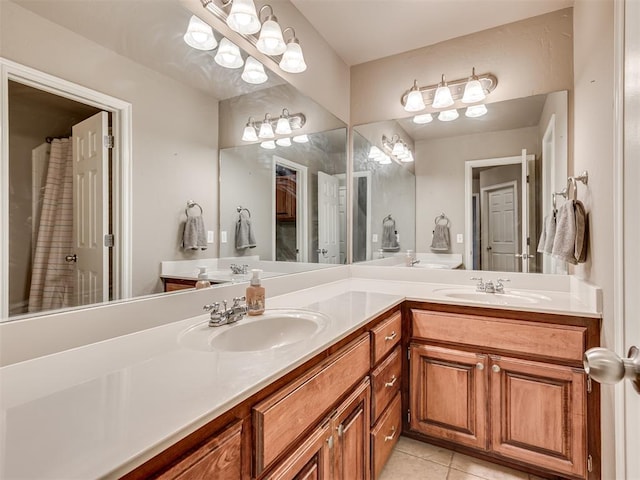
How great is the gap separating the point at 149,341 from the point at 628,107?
4.23 ft

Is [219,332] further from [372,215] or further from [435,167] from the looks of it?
[435,167]

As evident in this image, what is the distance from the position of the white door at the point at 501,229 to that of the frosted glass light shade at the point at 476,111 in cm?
49

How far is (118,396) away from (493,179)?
221cm

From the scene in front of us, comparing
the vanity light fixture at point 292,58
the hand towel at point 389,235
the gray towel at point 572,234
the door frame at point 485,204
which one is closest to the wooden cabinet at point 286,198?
the vanity light fixture at point 292,58

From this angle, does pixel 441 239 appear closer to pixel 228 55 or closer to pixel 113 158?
pixel 228 55

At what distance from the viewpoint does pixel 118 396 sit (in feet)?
2.09

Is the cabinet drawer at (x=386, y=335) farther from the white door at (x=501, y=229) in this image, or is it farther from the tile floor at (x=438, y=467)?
the white door at (x=501, y=229)

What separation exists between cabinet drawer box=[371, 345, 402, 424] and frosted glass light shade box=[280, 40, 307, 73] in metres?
1.56

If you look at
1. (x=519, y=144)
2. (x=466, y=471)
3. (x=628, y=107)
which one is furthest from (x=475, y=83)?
(x=466, y=471)

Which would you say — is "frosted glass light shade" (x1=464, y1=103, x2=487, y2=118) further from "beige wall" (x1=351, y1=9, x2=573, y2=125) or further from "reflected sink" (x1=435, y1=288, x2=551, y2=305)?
"reflected sink" (x1=435, y1=288, x2=551, y2=305)

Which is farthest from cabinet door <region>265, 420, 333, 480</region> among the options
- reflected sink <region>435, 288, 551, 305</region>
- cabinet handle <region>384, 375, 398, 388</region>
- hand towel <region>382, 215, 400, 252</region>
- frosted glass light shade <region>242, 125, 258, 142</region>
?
hand towel <region>382, 215, 400, 252</region>

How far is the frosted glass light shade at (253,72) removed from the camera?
4.99 feet

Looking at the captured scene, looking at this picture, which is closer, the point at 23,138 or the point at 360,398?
the point at 23,138

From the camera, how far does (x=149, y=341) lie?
0.97 meters
